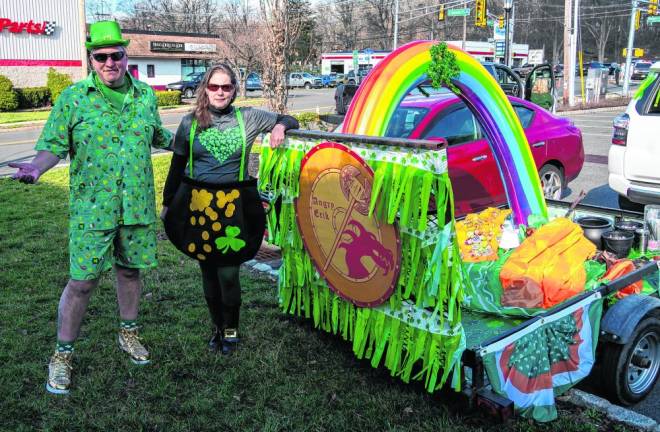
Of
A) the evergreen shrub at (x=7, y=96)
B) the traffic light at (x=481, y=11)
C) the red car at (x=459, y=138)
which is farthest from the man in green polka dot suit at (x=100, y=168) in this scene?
the traffic light at (x=481, y=11)

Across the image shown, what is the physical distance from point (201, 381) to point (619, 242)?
3.14 m

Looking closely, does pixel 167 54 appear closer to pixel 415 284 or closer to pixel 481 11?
pixel 481 11

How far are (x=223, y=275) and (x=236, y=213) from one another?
425 mm

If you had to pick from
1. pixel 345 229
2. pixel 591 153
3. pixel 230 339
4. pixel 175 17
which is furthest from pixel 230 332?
pixel 175 17

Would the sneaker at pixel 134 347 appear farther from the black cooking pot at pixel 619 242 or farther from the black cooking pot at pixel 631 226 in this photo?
the black cooking pot at pixel 631 226

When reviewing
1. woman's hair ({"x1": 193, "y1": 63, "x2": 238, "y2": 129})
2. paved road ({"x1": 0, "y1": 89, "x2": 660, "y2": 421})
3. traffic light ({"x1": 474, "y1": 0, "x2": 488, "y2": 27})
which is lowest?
paved road ({"x1": 0, "y1": 89, "x2": 660, "y2": 421})

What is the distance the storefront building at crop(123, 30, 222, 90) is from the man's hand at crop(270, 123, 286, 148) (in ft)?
139

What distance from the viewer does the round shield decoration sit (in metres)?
3.36

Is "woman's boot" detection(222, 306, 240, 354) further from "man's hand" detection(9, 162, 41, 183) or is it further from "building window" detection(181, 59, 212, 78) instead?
"building window" detection(181, 59, 212, 78)

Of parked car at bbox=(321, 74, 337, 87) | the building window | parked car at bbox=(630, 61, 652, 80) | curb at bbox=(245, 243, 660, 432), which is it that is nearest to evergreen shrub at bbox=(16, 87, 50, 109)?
the building window

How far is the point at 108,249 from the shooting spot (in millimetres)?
3637

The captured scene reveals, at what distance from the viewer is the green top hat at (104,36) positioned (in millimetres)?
3443

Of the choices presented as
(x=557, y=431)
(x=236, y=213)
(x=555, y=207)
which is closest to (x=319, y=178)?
(x=236, y=213)

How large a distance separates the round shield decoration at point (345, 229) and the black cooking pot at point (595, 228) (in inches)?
88.4
